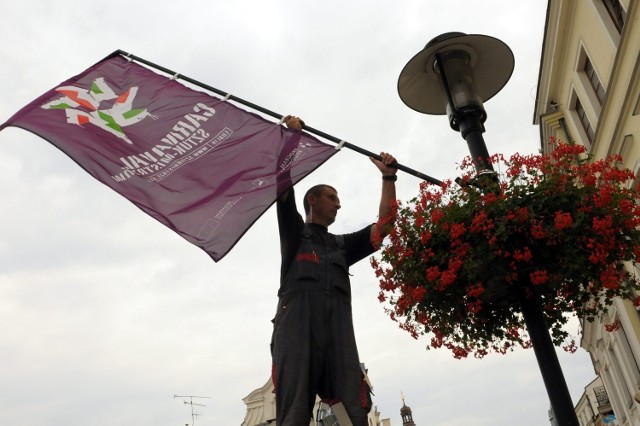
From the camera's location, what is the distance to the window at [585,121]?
53.5ft

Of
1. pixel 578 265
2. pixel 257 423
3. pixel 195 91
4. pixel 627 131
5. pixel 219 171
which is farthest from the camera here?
pixel 257 423

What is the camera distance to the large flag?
440cm

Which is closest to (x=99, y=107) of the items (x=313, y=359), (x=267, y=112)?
(x=267, y=112)

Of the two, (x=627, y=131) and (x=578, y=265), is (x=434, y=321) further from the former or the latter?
(x=627, y=131)

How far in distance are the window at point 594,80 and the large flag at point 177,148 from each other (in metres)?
12.0

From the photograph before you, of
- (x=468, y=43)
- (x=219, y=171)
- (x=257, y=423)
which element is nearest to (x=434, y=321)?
(x=219, y=171)

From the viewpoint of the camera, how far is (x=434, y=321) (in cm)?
442

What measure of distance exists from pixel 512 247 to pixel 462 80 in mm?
2013

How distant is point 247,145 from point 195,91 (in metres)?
1.27

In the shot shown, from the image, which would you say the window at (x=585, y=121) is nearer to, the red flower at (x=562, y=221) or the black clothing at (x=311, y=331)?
the red flower at (x=562, y=221)

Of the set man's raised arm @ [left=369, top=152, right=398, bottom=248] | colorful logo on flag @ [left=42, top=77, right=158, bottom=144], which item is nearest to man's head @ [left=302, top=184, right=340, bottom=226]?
man's raised arm @ [left=369, top=152, right=398, bottom=248]

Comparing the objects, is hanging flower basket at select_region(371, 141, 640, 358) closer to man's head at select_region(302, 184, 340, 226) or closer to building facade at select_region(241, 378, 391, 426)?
man's head at select_region(302, 184, 340, 226)

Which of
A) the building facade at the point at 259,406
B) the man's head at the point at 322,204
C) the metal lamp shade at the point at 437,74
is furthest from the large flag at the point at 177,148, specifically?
the building facade at the point at 259,406

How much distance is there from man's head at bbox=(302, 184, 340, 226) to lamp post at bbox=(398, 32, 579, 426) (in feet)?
3.63
